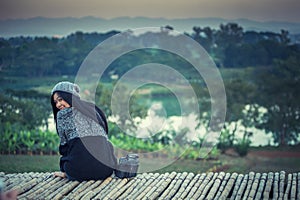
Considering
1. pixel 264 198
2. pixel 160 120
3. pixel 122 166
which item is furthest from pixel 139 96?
pixel 264 198

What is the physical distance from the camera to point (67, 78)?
27.8ft

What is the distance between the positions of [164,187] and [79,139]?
0.68m

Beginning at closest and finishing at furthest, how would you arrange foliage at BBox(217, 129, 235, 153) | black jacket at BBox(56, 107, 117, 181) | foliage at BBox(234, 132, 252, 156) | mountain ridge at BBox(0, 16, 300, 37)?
1. black jacket at BBox(56, 107, 117, 181)
2. foliage at BBox(234, 132, 252, 156)
3. foliage at BBox(217, 129, 235, 153)
4. mountain ridge at BBox(0, 16, 300, 37)

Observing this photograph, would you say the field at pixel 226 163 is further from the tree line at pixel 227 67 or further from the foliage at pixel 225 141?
the tree line at pixel 227 67

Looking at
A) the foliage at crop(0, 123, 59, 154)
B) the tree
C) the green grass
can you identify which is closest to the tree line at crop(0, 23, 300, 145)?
the tree

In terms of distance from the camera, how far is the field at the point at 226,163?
265 inches

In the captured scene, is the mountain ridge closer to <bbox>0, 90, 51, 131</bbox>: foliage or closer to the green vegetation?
the green vegetation

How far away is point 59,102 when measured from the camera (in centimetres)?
428

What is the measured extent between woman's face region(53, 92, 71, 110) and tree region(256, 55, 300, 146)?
4.47 metres

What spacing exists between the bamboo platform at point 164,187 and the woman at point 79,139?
0.08 metres

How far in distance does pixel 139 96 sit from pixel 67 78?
40.6 inches

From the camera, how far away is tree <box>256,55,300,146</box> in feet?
26.7

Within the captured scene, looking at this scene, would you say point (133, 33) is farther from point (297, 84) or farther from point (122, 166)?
point (122, 166)

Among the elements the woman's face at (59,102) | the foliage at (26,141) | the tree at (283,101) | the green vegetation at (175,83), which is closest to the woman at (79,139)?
the woman's face at (59,102)
